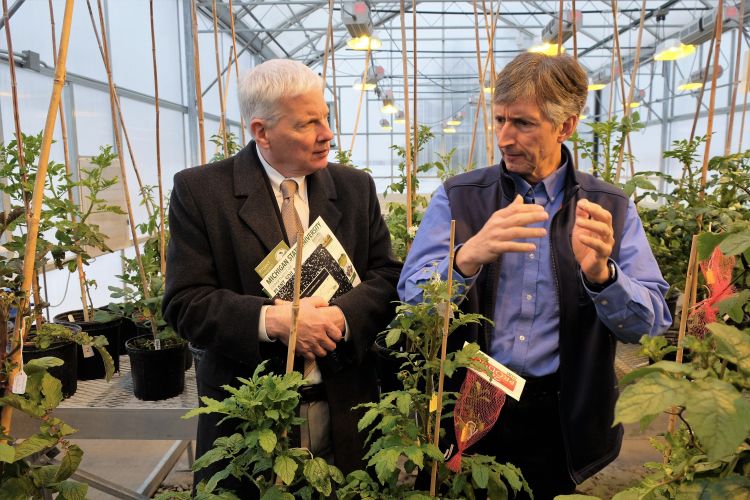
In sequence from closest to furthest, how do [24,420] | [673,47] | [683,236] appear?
[24,420], [683,236], [673,47]

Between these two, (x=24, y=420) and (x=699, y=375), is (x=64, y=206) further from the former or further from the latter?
(x=699, y=375)

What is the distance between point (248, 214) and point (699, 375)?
34.4 inches

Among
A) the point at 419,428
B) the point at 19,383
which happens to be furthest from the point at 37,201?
the point at 419,428

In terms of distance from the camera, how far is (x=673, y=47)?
16.5ft

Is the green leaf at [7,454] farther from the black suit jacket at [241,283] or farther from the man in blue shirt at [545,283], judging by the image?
the man in blue shirt at [545,283]

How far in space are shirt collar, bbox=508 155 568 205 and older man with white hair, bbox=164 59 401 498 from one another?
1.11ft

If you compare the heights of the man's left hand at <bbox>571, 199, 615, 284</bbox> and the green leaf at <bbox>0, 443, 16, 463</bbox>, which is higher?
the man's left hand at <bbox>571, 199, 615, 284</bbox>

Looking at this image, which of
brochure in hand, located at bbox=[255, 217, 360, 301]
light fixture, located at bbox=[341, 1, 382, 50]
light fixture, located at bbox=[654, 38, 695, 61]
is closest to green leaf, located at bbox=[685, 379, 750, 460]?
brochure in hand, located at bbox=[255, 217, 360, 301]

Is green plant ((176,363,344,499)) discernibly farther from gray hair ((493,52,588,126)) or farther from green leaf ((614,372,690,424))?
gray hair ((493,52,588,126))

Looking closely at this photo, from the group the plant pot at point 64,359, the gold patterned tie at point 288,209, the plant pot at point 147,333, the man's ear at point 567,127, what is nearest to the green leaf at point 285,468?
the gold patterned tie at point 288,209

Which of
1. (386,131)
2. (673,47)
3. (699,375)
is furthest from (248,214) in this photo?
(386,131)

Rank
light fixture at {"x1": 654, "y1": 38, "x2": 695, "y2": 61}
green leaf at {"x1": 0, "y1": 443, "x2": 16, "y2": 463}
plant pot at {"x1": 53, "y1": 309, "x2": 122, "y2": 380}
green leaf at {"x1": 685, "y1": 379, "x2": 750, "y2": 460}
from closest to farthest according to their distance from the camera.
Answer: green leaf at {"x1": 685, "y1": 379, "x2": 750, "y2": 460}
green leaf at {"x1": 0, "y1": 443, "x2": 16, "y2": 463}
plant pot at {"x1": 53, "y1": 309, "x2": 122, "y2": 380}
light fixture at {"x1": 654, "y1": 38, "x2": 695, "y2": 61}

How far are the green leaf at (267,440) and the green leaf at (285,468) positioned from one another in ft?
0.11

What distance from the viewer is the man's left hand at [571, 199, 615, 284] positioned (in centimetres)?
91
